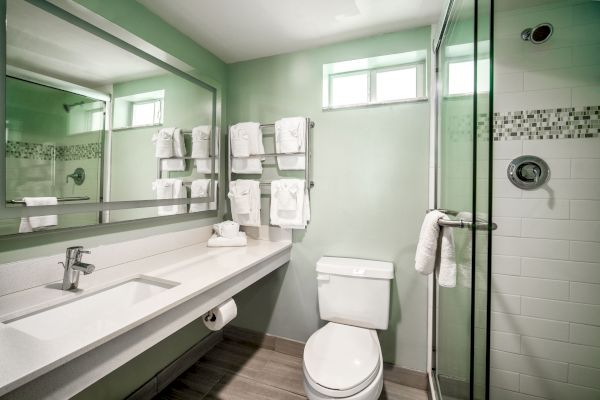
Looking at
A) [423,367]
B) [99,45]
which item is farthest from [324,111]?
[423,367]

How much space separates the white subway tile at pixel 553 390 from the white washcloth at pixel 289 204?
149 cm

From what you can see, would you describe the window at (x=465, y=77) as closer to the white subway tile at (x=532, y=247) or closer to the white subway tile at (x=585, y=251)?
the white subway tile at (x=532, y=247)

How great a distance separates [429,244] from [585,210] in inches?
32.9

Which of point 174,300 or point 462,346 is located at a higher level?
point 174,300

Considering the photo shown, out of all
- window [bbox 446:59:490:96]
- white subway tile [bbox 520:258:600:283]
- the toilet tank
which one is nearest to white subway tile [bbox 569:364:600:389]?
white subway tile [bbox 520:258:600:283]

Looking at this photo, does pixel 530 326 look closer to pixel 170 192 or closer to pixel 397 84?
pixel 397 84

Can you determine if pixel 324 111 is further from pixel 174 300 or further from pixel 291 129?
pixel 174 300

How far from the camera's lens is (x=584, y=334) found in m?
1.33

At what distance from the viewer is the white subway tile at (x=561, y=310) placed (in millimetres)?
1313

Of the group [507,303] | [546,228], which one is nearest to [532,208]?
[546,228]

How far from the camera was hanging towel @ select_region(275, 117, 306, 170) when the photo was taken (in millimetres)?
1855

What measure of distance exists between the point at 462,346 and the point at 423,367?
0.90 m

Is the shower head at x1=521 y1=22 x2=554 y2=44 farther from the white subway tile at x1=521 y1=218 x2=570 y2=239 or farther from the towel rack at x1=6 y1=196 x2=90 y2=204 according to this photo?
the towel rack at x1=6 y1=196 x2=90 y2=204

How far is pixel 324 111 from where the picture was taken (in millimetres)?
1889
